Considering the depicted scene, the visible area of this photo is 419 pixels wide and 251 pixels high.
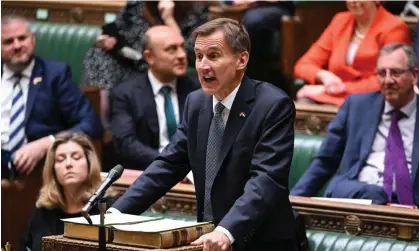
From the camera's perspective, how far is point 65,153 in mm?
3820

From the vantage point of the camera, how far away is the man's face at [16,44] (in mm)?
4660

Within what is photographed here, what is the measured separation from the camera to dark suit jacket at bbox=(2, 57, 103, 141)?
4.59m

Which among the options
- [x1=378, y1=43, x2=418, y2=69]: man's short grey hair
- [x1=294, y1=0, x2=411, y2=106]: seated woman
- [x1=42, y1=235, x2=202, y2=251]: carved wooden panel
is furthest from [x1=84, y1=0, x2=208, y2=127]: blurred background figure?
[x1=42, y1=235, x2=202, y2=251]: carved wooden panel

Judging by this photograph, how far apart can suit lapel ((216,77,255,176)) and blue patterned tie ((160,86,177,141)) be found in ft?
5.75

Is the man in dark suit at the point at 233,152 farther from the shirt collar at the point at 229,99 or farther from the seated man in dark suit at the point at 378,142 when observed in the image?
the seated man in dark suit at the point at 378,142

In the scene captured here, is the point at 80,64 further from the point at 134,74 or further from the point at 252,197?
the point at 252,197

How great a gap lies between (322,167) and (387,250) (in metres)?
0.54

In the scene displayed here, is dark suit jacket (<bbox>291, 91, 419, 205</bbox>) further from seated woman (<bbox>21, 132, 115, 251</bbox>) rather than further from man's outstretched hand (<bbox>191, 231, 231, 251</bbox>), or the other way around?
man's outstretched hand (<bbox>191, 231, 231, 251</bbox>)

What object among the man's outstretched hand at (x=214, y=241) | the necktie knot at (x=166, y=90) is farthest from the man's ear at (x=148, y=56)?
the man's outstretched hand at (x=214, y=241)

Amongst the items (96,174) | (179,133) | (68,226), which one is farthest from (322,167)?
(68,226)

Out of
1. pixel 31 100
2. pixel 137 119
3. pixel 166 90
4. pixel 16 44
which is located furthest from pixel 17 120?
pixel 166 90

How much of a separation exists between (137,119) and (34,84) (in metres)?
0.48

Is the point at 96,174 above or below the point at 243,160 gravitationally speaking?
below

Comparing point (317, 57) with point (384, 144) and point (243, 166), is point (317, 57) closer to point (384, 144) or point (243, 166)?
point (384, 144)
